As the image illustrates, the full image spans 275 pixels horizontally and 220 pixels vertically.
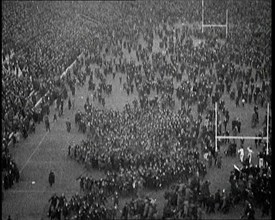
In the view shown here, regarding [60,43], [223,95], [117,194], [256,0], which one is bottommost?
[117,194]

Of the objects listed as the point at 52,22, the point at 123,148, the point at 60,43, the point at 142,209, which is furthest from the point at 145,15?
the point at 142,209

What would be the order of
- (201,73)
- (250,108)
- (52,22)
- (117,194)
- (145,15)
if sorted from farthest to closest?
(145,15), (52,22), (201,73), (250,108), (117,194)

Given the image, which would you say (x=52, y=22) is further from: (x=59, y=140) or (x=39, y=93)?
(x=59, y=140)

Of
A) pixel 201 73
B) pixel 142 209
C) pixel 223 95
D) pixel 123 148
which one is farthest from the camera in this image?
pixel 201 73

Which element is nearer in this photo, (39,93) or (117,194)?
(117,194)

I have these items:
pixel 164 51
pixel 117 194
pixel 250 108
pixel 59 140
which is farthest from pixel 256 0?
pixel 117 194

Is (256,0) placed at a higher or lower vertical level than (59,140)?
higher
